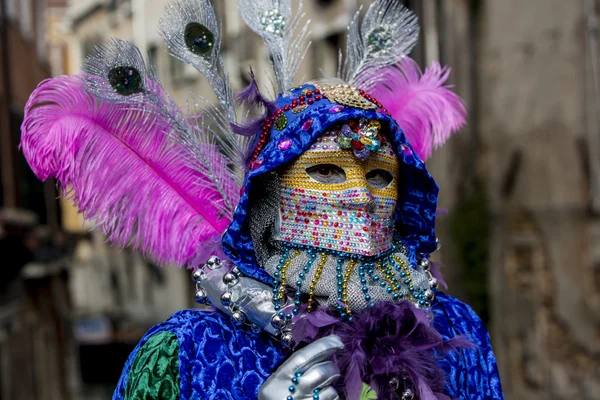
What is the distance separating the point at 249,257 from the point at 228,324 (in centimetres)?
19

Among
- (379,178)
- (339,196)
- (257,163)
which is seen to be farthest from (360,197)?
(257,163)

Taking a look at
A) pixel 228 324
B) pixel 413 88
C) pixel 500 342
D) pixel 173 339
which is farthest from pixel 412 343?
pixel 500 342

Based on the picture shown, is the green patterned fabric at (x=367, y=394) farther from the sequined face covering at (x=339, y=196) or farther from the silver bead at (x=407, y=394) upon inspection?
the sequined face covering at (x=339, y=196)

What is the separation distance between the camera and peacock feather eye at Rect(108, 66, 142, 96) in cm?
182

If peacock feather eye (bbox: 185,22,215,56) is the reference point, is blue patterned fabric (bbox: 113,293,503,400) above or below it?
below

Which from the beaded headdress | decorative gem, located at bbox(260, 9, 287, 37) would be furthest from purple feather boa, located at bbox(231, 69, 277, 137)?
decorative gem, located at bbox(260, 9, 287, 37)

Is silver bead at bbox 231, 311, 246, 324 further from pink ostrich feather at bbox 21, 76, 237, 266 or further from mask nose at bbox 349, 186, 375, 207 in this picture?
mask nose at bbox 349, 186, 375, 207

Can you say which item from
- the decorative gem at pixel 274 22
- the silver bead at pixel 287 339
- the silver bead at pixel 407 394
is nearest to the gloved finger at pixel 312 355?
the silver bead at pixel 287 339

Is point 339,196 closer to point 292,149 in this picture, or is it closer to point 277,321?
point 292,149

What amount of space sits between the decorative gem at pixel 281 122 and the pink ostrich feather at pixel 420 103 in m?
0.45

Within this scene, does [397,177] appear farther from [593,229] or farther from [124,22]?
[124,22]

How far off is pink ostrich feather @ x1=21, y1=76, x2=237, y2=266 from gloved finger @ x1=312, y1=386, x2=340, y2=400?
1.92ft

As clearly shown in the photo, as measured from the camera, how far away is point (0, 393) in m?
5.54

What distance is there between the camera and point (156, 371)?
1.61 metres
